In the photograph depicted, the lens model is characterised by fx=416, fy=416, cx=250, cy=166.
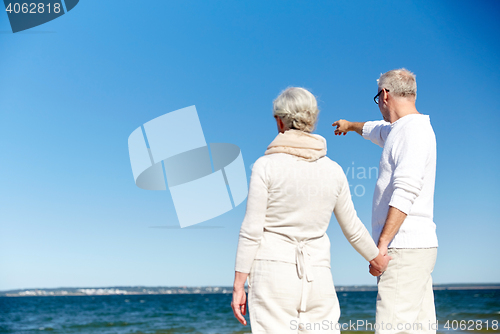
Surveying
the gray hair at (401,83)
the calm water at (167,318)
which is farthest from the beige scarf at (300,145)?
the calm water at (167,318)

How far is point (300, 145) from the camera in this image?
1782 mm

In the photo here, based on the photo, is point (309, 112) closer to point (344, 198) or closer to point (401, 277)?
point (344, 198)

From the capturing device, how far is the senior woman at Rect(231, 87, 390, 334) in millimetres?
1672

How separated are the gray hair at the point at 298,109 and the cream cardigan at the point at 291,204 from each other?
5 cm

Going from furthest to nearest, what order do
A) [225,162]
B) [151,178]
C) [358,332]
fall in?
1. [358,332]
2. [151,178]
3. [225,162]

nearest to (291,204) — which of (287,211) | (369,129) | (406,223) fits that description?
(287,211)

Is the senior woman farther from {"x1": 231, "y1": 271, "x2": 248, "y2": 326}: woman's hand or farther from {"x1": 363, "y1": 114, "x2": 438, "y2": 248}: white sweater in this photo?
{"x1": 363, "y1": 114, "x2": 438, "y2": 248}: white sweater

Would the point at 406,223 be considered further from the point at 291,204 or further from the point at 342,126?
the point at 342,126

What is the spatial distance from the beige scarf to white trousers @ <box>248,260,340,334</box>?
463 mm

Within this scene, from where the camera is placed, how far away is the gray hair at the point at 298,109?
71.8 inches

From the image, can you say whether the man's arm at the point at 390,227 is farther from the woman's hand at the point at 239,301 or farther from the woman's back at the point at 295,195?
the woman's hand at the point at 239,301

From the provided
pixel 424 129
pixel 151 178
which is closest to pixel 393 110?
pixel 424 129

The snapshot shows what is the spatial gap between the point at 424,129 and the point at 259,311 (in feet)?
3.99

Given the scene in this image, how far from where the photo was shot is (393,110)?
2.25 meters
